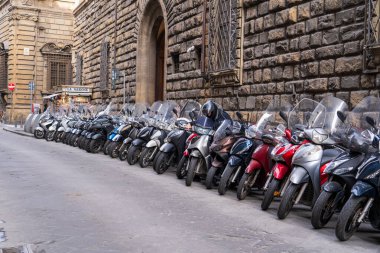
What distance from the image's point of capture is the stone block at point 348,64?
29.2ft

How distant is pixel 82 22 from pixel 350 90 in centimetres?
2451

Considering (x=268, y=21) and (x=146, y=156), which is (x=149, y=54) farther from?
(x=146, y=156)

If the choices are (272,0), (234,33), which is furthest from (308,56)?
(234,33)

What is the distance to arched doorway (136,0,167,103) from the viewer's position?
21.0 m

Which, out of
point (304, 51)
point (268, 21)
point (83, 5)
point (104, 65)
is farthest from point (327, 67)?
point (83, 5)

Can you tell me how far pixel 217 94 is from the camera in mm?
14055

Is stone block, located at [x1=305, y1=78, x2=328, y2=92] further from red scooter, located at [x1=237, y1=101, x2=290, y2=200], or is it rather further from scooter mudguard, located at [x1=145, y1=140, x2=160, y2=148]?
scooter mudguard, located at [x1=145, y1=140, x2=160, y2=148]

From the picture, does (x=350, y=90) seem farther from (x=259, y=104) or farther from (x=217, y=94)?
(x=217, y=94)

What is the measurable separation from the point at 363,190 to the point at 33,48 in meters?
41.4

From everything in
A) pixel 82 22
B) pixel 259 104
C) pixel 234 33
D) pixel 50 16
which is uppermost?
pixel 50 16

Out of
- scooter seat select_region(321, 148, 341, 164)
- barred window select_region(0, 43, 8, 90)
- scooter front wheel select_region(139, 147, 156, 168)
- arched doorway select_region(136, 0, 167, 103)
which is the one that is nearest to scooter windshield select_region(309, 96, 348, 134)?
scooter seat select_region(321, 148, 341, 164)

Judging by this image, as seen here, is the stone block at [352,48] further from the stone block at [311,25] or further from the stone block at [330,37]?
the stone block at [311,25]

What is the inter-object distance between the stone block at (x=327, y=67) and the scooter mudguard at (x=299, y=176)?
3984 mm

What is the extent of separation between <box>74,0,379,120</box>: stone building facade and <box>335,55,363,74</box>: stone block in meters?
0.02
